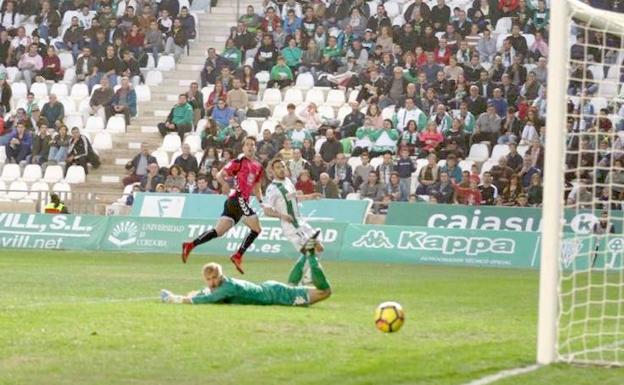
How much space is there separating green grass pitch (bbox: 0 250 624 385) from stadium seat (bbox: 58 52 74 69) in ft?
63.0

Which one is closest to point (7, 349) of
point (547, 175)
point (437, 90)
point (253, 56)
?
point (547, 175)

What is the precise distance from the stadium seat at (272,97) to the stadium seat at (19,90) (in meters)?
6.77

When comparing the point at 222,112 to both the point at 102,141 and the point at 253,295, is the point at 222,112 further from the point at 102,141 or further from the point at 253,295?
the point at 253,295

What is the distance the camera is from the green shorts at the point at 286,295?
16.8 metres

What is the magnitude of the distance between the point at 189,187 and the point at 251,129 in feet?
10.2

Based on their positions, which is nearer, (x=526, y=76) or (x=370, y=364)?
(x=370, y=364)

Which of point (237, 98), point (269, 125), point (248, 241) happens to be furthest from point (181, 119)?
point (248, 241)

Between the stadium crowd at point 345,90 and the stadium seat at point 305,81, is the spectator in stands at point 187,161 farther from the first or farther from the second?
the stadium seat at point 305,81

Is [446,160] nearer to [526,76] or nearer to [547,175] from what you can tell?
[526,76]

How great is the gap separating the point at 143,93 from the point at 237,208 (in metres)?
16.3

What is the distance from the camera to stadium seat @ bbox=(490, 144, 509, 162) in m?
33.0

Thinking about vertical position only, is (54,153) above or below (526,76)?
below

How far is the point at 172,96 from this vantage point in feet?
130

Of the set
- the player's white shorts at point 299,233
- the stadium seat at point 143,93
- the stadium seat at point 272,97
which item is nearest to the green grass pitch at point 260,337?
the player's white shorts at point 299,233
